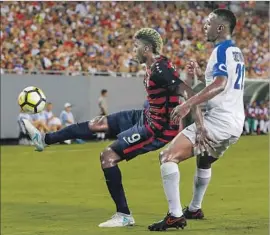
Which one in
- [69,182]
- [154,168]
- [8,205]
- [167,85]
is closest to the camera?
[167,85]

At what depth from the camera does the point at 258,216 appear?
1049 cm

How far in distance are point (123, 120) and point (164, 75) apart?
925 mm

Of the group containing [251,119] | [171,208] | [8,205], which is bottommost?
[251,119]

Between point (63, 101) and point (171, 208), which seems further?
point (63, 101)

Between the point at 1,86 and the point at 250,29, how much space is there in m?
14.3

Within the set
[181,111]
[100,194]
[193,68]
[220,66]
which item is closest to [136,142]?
[193,68]

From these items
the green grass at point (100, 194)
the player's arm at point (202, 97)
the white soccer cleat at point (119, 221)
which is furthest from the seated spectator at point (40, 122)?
the player's arm at point (202, 97)

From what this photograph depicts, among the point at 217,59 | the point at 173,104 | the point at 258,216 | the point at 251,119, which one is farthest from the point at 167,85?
the point at 251,119

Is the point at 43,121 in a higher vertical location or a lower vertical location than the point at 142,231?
lower

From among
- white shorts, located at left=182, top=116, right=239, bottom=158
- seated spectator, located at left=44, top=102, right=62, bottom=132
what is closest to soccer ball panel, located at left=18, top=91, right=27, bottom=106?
white shorts, located at left=182, top=116, right=239, bottom=158

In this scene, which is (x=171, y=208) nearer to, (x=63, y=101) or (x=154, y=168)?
(x=154, y=168)

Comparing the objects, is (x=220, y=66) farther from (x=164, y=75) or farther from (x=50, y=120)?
(x=50, y=120)

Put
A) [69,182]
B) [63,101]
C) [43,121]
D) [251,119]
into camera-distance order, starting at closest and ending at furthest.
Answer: [69,182] → [43,121] → [63,101] → [251,119]

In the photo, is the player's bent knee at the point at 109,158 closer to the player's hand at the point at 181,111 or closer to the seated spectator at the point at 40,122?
the player's hand at the point at 181,111
